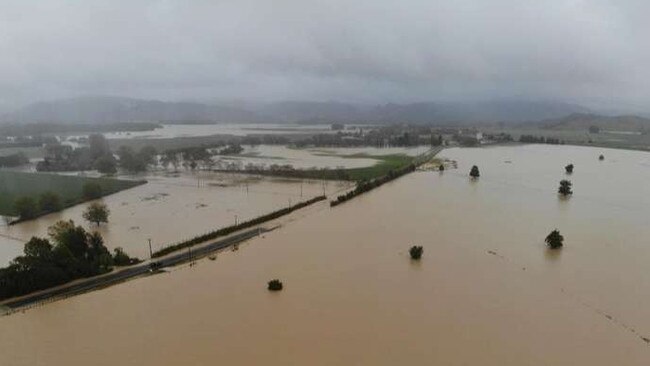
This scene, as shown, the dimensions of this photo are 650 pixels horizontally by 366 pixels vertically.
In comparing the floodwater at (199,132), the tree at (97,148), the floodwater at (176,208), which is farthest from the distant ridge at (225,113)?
the floodwater at (176,208)

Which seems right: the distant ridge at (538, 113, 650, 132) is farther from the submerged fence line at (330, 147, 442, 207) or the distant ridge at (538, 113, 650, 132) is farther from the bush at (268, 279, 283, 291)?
the bush at (268, 279, 283, 291)

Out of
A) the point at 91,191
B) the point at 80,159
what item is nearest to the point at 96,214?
the point at 91,191

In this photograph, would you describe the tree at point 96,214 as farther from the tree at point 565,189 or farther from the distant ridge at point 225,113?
the distant ridge at point 225,113

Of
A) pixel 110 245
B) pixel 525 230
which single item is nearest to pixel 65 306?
pixel 110 245

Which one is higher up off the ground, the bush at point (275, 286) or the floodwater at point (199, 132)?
the floodwater at point (199, 132)

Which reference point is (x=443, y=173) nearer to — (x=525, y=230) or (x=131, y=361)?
(x=525, y=230)

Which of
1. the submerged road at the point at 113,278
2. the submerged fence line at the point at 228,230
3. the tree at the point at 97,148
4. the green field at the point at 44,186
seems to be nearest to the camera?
the submerged road at the point at 113,278

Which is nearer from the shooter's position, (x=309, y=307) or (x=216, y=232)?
(x=309, y=307)
